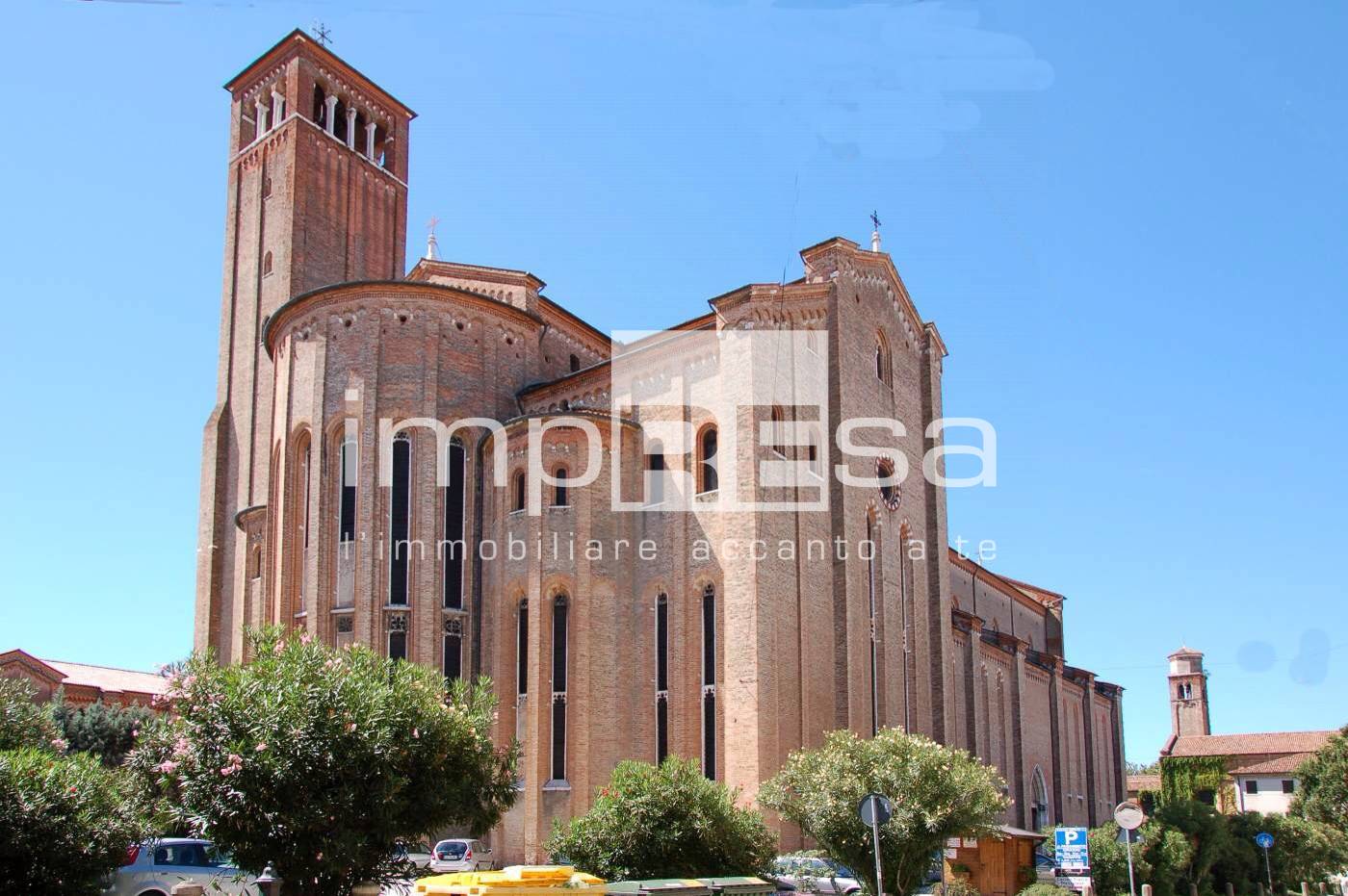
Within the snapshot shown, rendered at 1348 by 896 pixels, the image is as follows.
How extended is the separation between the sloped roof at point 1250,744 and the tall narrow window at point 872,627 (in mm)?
47464

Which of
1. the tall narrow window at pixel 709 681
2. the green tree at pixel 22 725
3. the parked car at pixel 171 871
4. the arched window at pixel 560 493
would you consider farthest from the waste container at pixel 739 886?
the arched window at pixel 560 493

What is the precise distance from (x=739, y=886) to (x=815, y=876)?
7.32 metres

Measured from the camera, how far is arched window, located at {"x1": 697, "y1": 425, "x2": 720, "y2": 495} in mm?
29453

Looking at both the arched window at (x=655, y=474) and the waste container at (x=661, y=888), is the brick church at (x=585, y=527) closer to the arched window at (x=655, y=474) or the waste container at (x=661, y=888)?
the arched window at (x=655, y=474)

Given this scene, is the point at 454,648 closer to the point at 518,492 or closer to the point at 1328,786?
the point at 518,492

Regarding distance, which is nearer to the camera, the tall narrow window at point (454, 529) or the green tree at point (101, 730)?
the tall narrow window at point (454, 529)

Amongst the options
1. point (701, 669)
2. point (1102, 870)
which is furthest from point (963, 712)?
point (701, 669)

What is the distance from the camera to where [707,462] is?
2962 cm

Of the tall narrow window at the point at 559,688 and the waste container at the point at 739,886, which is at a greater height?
the tall narrow window at the point at 559,688

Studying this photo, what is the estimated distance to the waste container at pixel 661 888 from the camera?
15839 mm

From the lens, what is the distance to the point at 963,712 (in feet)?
124

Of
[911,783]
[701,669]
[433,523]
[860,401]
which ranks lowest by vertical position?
[911,783]

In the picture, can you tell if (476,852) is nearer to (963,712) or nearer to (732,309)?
(732,309)

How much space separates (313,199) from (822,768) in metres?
25.0
